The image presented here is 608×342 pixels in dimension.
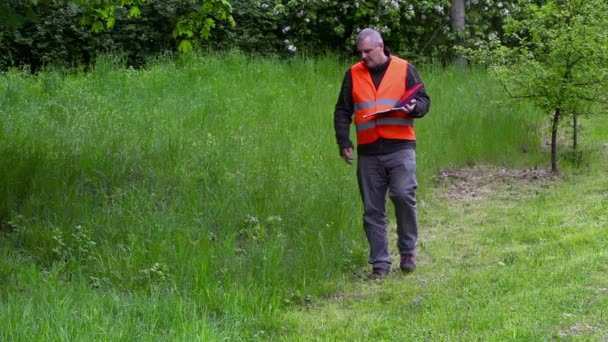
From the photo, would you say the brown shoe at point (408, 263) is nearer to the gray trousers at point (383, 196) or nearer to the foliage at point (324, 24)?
the gray trousers at point (383, 196)

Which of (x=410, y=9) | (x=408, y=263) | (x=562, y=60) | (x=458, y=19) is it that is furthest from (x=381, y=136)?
(x=458, y=19)

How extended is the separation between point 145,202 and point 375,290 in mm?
2393

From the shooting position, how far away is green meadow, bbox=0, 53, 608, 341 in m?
6.12

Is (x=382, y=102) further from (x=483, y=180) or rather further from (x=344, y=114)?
(x=483, y=180)

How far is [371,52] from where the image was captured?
7.63 metres

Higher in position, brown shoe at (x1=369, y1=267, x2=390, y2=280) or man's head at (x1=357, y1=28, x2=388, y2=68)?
man's head at (x1=357, y1=28, x2=388, y2=68)

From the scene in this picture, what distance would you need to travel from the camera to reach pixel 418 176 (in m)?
11.0

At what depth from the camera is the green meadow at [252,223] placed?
612cm

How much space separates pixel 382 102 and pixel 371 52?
433 millimetres

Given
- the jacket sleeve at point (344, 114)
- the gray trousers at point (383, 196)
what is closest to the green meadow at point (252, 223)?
the gray trousers at point (383, 196)

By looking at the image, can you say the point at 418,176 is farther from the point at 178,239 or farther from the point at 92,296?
the point at 92,296

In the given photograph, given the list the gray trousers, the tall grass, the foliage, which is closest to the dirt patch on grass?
the tall grass

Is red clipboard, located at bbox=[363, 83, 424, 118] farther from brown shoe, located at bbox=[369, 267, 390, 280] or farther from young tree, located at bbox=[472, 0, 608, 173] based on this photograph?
young tree, located at bbox=[472, 0, 608, 173]

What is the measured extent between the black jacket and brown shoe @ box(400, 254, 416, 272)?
958mm
